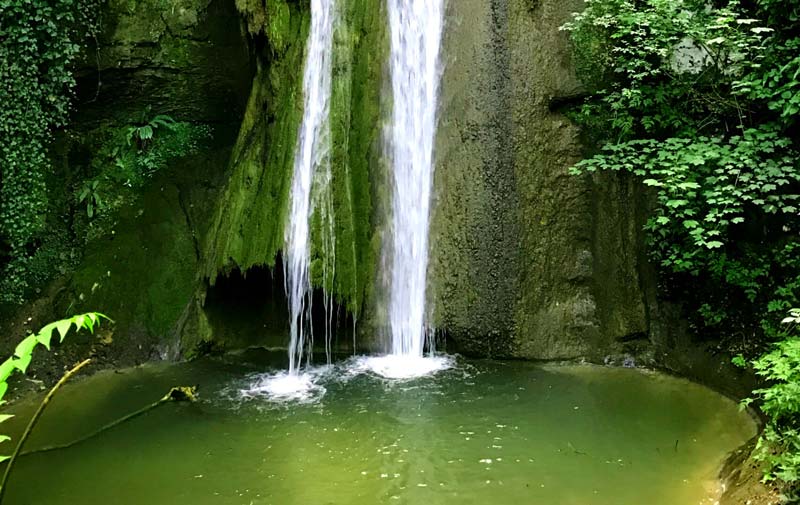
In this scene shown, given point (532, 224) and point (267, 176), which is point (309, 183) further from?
point (532, 224)

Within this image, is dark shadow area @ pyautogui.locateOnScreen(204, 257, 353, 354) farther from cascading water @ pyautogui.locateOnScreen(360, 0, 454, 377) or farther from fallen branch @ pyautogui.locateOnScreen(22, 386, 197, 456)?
fallen branch @ pyautogui.locateOnScreen(22, 386, 197, 456)

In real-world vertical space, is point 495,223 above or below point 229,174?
below

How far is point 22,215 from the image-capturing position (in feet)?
23.7

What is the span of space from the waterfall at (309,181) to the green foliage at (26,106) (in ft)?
9.55

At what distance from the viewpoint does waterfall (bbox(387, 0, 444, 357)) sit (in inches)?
268

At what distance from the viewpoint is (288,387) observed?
593 centimetres

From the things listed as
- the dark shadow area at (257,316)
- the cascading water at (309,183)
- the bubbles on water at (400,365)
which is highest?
the cascading water at (309,183)

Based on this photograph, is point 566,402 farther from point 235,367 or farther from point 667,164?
point 235,367

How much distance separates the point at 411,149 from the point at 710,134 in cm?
290

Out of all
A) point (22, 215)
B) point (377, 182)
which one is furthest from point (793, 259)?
point (22, 215)

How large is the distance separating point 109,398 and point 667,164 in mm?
5351

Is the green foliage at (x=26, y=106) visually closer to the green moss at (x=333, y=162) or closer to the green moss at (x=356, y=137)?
the green moss at (x=333, y=162)

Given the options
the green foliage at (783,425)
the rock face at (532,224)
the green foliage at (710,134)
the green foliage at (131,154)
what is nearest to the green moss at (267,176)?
the green foliage at (131,154)

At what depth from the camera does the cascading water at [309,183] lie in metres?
6.71
